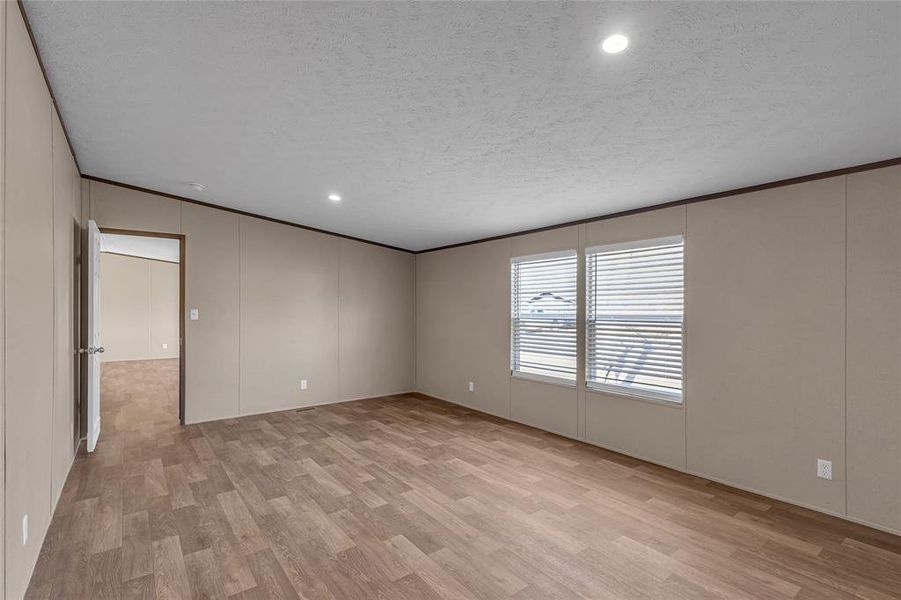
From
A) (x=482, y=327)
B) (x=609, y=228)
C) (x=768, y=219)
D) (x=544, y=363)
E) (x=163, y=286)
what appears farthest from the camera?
(x=163, y=286)

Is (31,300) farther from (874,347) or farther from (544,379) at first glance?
(874,347)

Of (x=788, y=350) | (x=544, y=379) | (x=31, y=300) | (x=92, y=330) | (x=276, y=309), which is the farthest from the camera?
(x=276, y=309)

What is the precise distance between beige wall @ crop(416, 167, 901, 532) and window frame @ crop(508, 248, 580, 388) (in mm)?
305

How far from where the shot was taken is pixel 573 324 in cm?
461

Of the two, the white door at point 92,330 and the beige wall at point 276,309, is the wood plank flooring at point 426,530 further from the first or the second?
the beige wall at point 276,309

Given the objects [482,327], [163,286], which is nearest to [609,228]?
[482,327]

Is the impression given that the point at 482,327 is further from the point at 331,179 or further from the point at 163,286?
the point at 163,286

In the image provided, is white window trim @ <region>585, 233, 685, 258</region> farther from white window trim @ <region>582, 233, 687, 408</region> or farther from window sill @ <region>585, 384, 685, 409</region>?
window sill @ <region>585, 384, 685, 409</region>

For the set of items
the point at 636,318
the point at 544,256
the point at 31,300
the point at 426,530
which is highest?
the point at 544,256

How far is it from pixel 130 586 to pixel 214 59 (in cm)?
266

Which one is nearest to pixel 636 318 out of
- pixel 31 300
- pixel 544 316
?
pixel 544 316

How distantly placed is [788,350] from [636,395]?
1.26 metres

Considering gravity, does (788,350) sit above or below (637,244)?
below

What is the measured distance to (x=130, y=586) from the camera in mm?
2094
